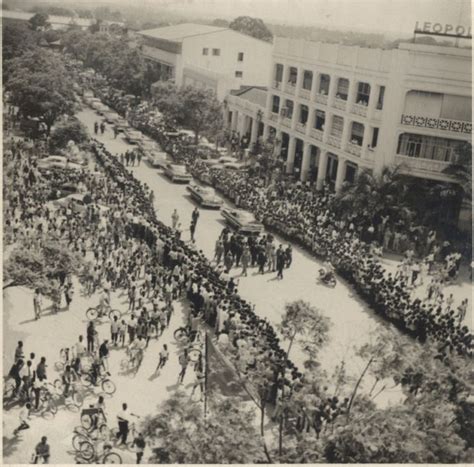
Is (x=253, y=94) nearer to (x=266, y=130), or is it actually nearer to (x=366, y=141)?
(x=266, y=130)

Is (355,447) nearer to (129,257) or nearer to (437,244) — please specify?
(129,257)

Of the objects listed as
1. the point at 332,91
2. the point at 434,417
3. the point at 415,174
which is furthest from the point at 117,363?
the point at 332,91

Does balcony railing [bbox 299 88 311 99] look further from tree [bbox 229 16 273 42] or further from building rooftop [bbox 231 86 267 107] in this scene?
building rooftop [bbox 231 86 267 107]

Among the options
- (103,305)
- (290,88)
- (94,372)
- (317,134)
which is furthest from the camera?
(290,88)

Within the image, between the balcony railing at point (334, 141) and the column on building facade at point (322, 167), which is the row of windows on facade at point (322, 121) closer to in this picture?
the balcony railing at point (334, 141)

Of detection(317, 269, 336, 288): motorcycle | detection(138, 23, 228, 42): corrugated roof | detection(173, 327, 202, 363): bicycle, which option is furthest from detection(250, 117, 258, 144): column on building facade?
detection(173, 327, 202, 363): bicycle

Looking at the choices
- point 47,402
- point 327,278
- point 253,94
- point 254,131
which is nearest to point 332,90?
point 254,131
